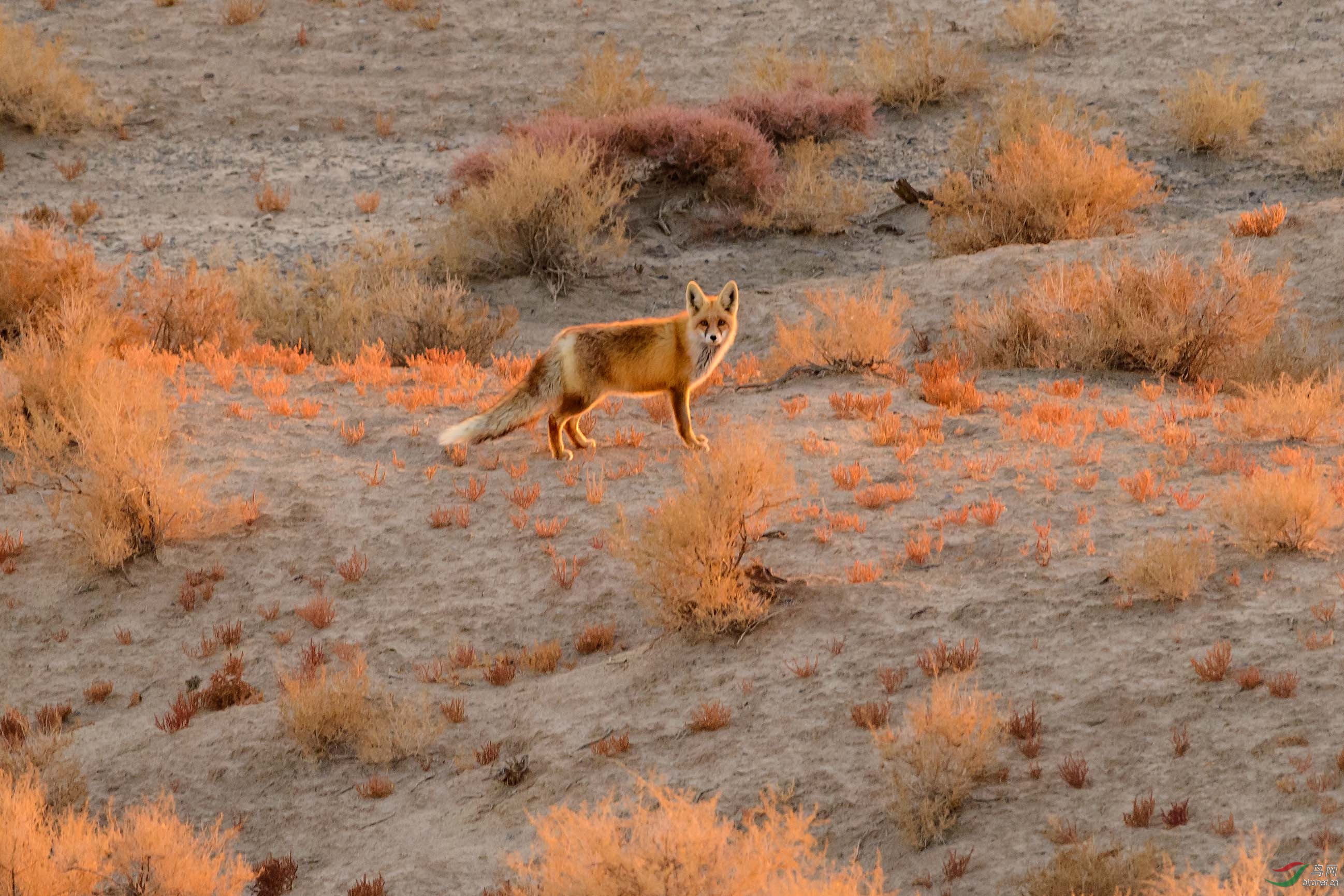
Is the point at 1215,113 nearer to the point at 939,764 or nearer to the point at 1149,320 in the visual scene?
the point at 1149,320

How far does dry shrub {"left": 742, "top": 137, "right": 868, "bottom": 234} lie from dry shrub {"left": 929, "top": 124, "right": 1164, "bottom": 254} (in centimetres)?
208

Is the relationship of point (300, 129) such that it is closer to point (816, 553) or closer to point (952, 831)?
point (816, 553)

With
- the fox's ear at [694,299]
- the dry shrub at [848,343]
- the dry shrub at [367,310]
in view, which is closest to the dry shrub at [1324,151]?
the dry shrub at [848,343]

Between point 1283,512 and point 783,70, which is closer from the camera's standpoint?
point 1283,512

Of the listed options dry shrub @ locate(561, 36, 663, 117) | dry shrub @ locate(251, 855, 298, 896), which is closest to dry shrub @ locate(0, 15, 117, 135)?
dry shrub @ locate(561, 36, 663, 117)

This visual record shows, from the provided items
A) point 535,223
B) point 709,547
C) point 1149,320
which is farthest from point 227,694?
point 535,223

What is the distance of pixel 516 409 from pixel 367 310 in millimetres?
7167

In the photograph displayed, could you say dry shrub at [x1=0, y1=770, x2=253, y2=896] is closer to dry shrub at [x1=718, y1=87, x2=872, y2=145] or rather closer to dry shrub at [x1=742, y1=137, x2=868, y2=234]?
dry shrub at [x1=742, y1=137, x2=868, y2=234]

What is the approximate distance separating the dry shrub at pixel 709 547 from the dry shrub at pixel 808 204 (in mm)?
12810

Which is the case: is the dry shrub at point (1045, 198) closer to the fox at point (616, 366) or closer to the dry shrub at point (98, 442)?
the fox at point (616, 366)

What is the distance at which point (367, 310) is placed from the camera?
53.4ft

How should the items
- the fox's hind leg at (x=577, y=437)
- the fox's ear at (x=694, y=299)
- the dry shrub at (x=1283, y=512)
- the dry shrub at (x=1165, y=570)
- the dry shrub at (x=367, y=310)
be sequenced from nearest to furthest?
the dry shrub at (x=1165, y=570) < the dry shrub at (x=1283, y=512) < the fox's ear at (x=694, y=299) < the fox's hind leg at (x=577, y=437) < the dry shrub at (x=367, y=310)

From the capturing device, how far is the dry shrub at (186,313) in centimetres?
1425

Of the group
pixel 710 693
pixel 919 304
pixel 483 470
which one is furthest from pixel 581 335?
pixel 919 304
